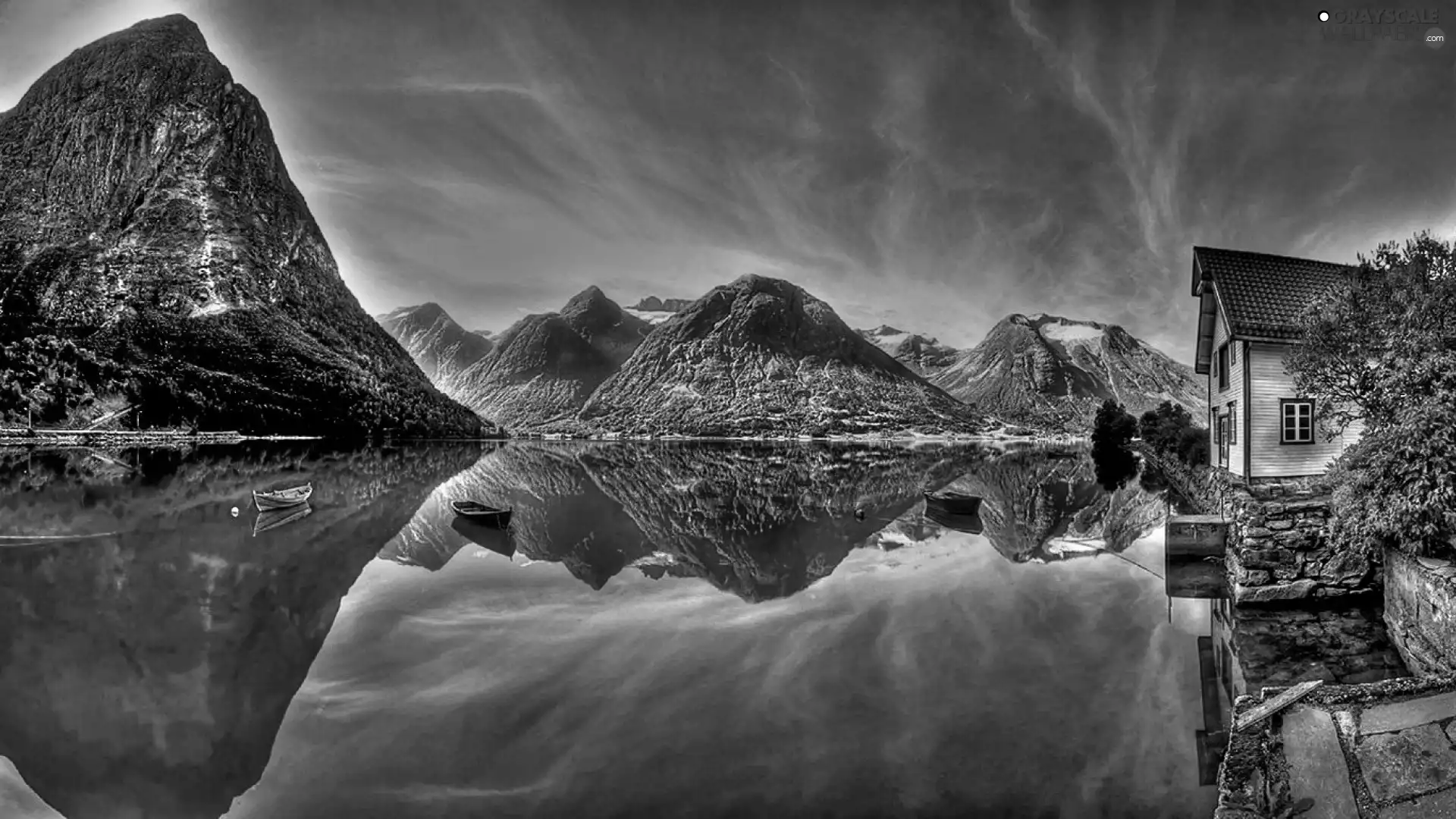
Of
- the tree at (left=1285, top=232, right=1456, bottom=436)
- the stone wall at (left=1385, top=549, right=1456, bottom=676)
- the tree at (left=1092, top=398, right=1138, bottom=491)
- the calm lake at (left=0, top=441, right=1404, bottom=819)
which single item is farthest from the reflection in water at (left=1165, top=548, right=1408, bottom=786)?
the tree at (left=1092, top=398, right=1138, bottom=491)

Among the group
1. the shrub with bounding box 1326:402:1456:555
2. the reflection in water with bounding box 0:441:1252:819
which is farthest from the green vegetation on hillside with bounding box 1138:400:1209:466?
the shrub with bounding box 1326:402:1456:555

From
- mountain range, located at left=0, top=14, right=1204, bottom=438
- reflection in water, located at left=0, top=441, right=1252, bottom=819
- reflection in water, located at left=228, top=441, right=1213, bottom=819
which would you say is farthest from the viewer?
mountain range, located at left=0, top=14, right=1204, bottom=438

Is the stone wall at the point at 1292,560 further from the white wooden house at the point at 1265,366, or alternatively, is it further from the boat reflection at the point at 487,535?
the boat reflection at the point at 487,535

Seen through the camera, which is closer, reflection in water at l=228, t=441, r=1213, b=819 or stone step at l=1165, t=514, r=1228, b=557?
reflection in water at l=228, t=441, r=1213, b=819

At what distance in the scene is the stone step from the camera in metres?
17.5

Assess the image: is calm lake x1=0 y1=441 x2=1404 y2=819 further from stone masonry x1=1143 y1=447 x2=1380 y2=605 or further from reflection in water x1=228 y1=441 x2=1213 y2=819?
stone masonry x1=1143 y1=447 x2=1380 y2=605

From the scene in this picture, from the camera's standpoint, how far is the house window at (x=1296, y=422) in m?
23.0

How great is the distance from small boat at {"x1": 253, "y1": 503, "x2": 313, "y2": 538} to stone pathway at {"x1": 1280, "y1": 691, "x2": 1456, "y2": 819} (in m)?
26.6

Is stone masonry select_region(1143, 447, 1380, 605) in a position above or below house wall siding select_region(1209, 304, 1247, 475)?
below

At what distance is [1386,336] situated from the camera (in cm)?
1502

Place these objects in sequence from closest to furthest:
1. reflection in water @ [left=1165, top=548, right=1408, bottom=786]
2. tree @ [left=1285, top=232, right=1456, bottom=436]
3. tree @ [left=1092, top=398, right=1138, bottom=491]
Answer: reflection in water @ [left=1165, top=548, right=1408, bottom=786], tree @ [left=1285, top=232, right=1456, bottom=436], tree @ [left=1092, top=398, right=1138, bottom=491]

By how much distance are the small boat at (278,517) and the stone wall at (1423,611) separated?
29.4 m

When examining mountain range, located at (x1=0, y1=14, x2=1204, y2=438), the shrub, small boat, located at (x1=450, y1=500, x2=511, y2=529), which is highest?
mountain range, located at (x1=0, y1=14, x2=1204, y2=438)

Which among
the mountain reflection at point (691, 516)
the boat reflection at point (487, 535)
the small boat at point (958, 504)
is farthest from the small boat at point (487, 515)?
the small boat at point (958, 504)
